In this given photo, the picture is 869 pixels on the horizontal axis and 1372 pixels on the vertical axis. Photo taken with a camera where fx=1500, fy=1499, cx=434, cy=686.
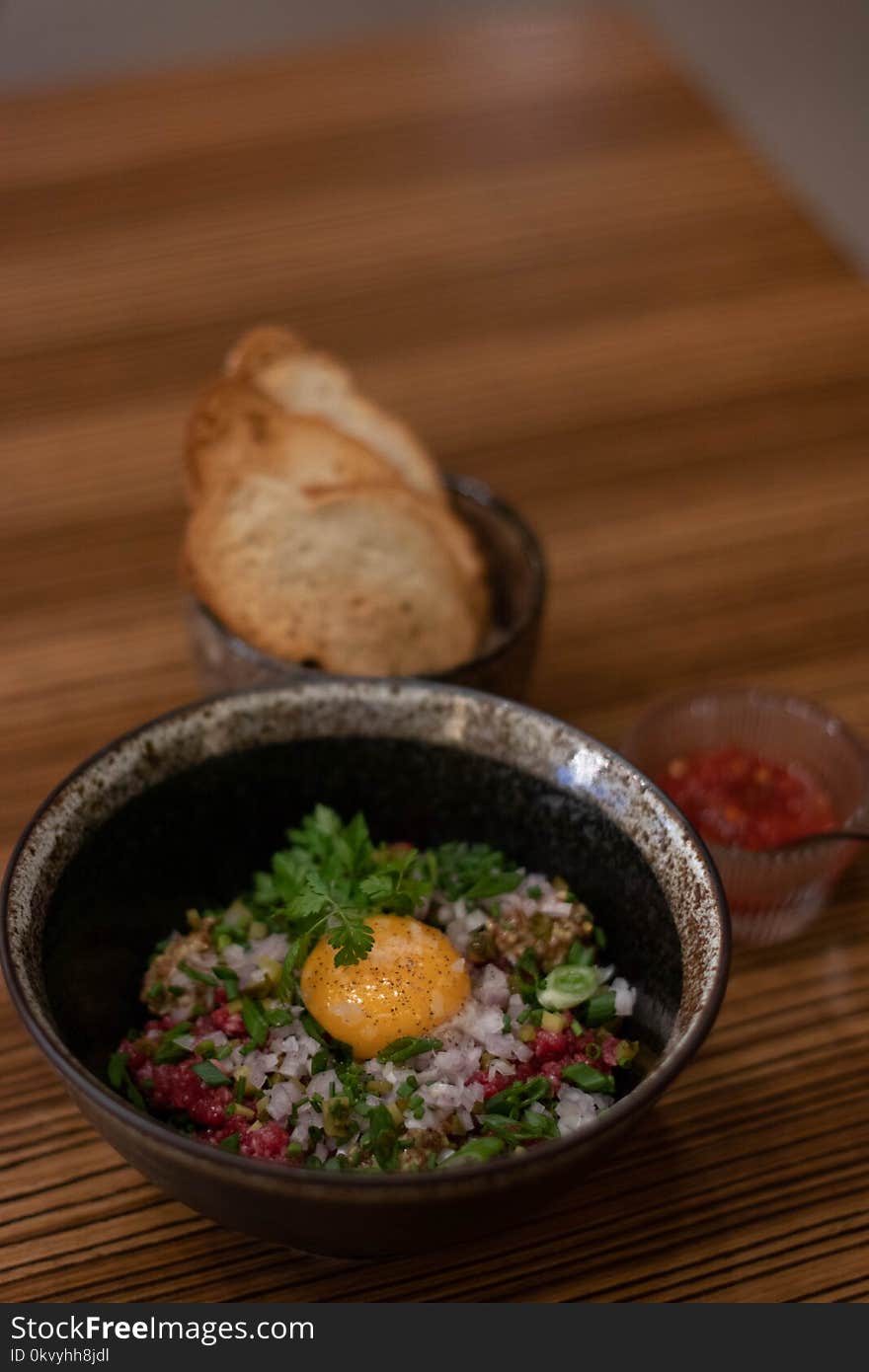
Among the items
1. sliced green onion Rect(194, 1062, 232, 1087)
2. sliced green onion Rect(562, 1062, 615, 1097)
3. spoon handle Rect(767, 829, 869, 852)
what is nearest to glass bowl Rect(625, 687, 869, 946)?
spoon handle Rect(767, 829, 869, 852)

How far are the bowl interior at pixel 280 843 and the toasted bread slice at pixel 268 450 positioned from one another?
42 cm

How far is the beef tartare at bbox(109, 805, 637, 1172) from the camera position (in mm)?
1353

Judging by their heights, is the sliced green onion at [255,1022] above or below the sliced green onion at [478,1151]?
below

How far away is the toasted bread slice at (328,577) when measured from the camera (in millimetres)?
1812

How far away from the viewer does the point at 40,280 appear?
293 cm

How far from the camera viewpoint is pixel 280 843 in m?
1.69

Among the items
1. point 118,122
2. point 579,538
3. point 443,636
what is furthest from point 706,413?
point 118,122

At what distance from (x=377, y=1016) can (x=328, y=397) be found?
3.24 ft

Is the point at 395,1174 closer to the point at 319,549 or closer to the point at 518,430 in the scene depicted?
the point at 319,549

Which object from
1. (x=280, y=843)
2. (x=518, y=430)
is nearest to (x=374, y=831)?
(x=280, y=843)

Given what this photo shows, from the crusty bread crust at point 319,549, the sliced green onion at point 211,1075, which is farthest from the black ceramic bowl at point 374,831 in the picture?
the crusty bread crust at point 319,549

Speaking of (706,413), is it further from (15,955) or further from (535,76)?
(15,955)

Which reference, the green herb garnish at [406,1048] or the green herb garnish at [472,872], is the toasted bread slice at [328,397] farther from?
the green herb garnish at [406,1048]

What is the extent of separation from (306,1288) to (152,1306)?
140 mm
